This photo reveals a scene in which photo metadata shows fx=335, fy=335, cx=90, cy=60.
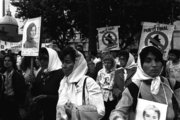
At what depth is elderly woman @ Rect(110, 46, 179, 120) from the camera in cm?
279

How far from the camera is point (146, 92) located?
2818 mm

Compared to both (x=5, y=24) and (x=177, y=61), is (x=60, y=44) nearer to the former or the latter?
(x=5, y=24)

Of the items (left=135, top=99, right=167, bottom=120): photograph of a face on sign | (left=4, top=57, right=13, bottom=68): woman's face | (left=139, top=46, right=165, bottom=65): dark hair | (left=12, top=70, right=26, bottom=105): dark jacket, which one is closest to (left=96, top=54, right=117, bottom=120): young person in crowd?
(left=12, top=70, right=26, bottom=105): dark jacket

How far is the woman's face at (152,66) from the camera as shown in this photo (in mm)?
2873

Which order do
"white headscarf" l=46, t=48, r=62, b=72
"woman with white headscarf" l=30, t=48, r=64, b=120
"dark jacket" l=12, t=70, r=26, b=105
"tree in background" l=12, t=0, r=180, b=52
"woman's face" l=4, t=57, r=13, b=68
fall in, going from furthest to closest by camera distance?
1. "tree in background" l=12, t=0, r=180, b=52
2. "woman's face" l=4, t=57, r=13, b=68
3. "dark jacket" l=12, t=70, r=26, b=105
4. "white headscarf" l=46, t=48, r=62, b=72
5. "woman with white headscarf" l=30, t=48, r=64, b=120

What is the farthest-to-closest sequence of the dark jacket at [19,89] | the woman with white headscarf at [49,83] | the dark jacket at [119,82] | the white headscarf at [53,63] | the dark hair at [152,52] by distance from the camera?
1. the dark jacket at [119,82]
2. the dark jacket at [19,89]
3. the white headscarf at [53,63]
4. the woman with white headscarf at [49,83]
5. the dark hair at [152,52]

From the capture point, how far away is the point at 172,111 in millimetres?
2799

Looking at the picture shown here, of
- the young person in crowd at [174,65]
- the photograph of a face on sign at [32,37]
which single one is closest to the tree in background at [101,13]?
the young person in crowd at [174,65]

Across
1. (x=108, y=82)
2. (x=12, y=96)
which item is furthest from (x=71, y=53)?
(x=108, y=82)

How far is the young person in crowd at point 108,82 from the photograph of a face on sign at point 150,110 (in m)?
3.45

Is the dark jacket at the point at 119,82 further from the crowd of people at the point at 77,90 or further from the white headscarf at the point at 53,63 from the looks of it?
the white headscarf at the point at 53,63

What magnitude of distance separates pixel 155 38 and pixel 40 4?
15455 mm

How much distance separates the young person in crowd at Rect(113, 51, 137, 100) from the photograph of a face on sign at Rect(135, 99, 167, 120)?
11.1ft

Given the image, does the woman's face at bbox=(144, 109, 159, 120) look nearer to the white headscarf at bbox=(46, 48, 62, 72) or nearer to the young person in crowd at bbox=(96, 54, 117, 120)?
the white headscarf at bbox=(46, 48, 62, 72)
